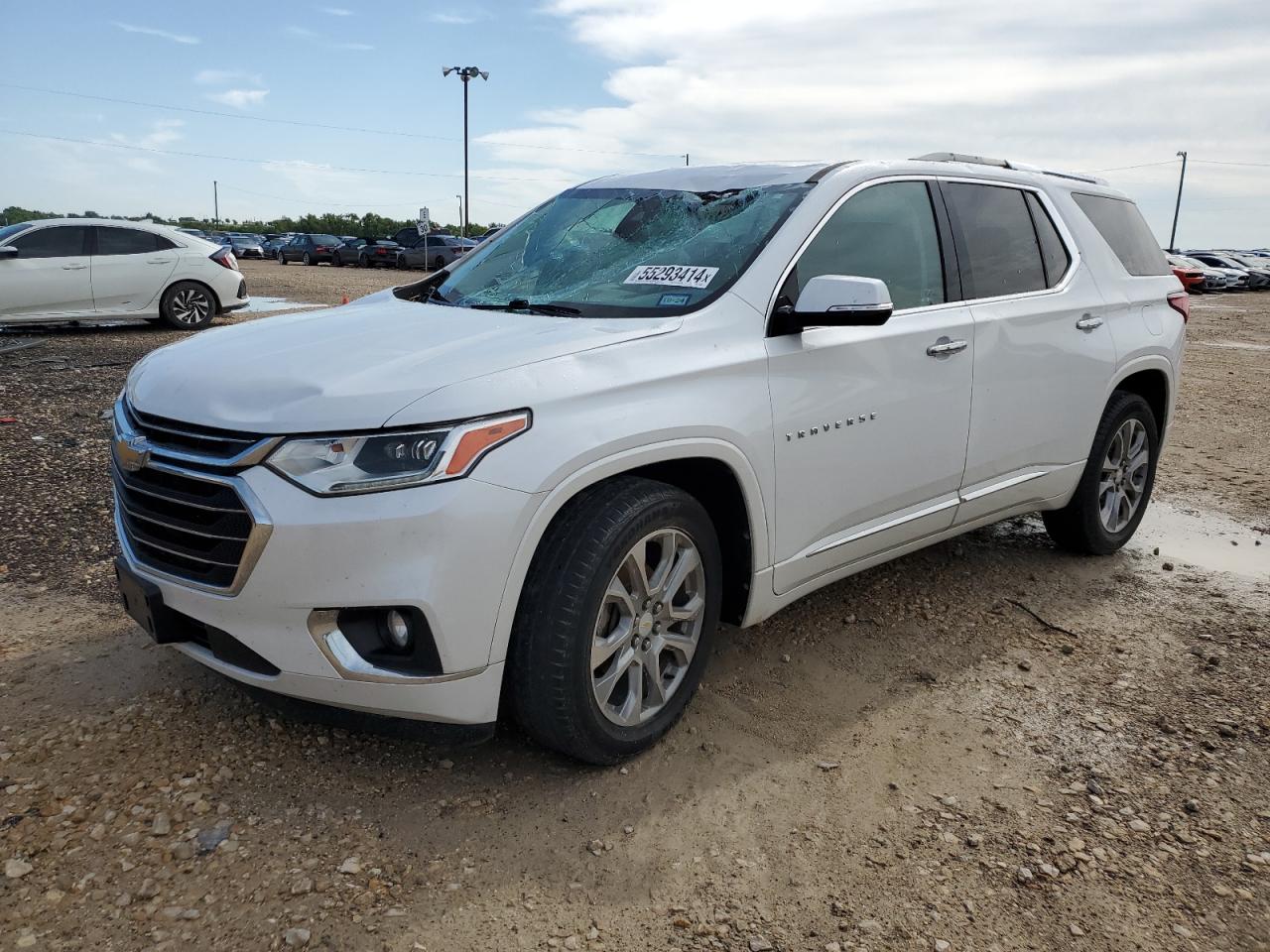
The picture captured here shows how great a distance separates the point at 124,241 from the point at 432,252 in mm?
21124

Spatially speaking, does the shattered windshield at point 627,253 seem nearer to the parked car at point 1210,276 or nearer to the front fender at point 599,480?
the front fender at point 599,480

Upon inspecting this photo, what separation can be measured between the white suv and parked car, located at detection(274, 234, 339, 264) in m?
37.0

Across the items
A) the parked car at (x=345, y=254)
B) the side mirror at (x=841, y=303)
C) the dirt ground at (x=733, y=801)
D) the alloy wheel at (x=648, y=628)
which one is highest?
the parked car at (x=345, y=254)

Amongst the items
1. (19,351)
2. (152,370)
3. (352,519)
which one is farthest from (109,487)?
(19,351)

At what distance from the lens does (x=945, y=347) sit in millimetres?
3736

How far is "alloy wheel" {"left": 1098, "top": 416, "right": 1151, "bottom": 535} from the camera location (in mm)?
4891

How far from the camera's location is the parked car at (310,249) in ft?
127

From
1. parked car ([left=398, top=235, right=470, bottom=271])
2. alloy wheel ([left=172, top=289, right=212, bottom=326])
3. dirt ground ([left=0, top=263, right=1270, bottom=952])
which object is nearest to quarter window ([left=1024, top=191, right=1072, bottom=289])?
dirt ground ([left=0, top=263, right=1270, bottom=952])

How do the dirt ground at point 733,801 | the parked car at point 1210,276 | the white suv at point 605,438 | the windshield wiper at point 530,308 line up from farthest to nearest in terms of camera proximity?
the parked car at point 1210,276 < the windshield wiper at point 530,308 < the white suv at point 605,438 < the dirt ground at point 733,801

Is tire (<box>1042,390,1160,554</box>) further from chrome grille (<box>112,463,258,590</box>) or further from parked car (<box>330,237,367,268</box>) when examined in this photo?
parked car (<box>330,237,367,268</box>)

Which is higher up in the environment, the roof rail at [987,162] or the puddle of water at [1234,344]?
the roof rail at [987,162]

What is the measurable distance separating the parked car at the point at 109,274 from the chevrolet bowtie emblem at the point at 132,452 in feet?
34.8

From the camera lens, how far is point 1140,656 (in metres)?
3.90

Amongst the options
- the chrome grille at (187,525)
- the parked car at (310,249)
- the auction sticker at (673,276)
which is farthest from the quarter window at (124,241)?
the parked car at (310,249)
